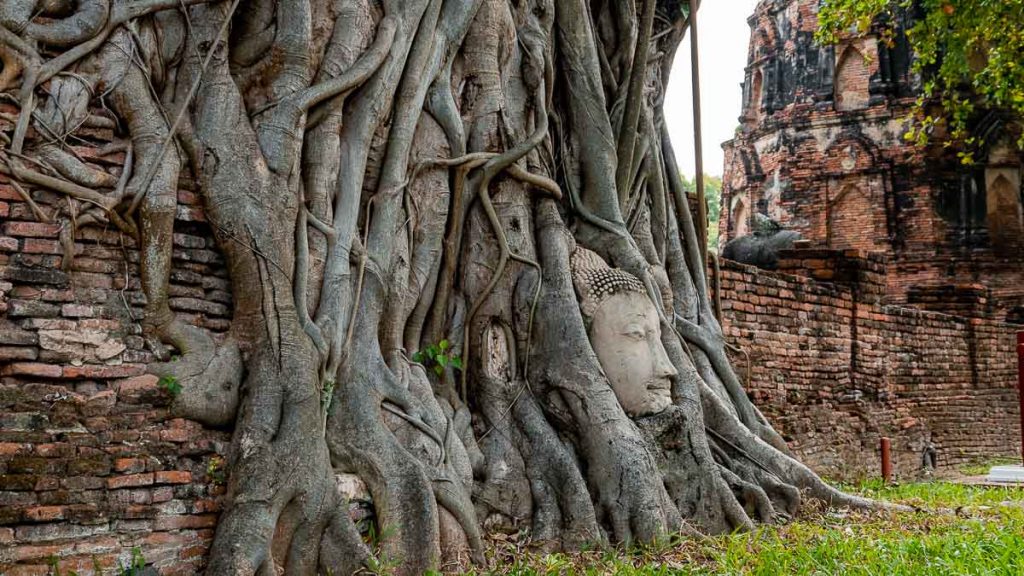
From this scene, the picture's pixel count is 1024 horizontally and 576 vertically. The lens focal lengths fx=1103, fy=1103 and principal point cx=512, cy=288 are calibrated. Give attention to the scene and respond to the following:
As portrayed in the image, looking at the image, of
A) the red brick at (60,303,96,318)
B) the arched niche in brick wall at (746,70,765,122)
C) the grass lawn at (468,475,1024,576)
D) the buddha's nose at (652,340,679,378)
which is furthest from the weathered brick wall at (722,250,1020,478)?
the arched niche in brick wall at (746,70,765,122)

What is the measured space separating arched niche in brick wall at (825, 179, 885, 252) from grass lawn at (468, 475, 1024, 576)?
15861 mm

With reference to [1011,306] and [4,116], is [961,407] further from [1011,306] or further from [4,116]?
[4,116]

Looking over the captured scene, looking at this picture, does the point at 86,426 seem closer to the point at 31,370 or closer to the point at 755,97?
the point at 31,370

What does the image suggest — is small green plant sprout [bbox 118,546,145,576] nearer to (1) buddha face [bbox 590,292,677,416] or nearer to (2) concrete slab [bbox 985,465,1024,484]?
(1) buddha face [bbox 590,292,677,416]

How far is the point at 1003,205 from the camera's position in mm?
20500

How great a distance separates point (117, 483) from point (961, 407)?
38.0 feet

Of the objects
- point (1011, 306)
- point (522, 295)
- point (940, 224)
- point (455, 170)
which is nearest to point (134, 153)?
point (455, 170)

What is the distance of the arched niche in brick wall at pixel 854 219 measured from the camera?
21156 mm

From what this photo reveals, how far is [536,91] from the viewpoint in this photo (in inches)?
227

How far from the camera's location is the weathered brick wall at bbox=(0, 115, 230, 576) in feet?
11.9

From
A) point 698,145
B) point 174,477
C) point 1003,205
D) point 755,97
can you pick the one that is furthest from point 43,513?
point 755,97

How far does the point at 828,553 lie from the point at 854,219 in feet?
57.7

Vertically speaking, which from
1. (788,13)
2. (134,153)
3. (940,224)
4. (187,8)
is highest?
(788,13)

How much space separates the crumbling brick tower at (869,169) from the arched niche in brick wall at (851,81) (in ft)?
0.06
